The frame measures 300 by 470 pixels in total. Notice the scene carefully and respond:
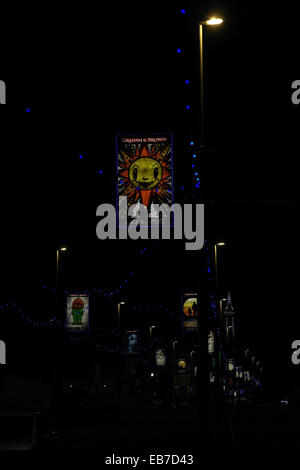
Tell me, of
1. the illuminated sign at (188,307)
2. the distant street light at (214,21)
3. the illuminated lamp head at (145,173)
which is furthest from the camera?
the illuminated sign at (188,307)

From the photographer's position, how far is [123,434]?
33438 mm

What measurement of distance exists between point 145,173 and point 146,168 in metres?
0.15

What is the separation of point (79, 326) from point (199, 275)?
2680 cm

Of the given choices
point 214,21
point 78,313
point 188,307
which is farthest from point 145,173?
point 188,307

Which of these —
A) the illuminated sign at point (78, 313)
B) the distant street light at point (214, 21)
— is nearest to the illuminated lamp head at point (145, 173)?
the distant street light at point (214, 21)

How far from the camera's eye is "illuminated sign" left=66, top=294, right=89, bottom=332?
4706cm

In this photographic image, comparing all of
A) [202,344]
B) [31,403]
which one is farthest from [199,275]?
[31,403]

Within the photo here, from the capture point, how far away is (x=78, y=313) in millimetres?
47281

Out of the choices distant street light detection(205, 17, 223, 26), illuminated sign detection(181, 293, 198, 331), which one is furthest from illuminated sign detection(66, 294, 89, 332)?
distant street light detection(205, 17, 223, 26)

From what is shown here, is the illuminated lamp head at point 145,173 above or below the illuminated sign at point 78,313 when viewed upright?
above

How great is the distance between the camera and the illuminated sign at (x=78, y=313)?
4706cm

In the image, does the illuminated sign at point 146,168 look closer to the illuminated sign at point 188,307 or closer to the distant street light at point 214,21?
the distant street light at point 214,21

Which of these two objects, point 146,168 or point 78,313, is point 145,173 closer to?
point 146,168
